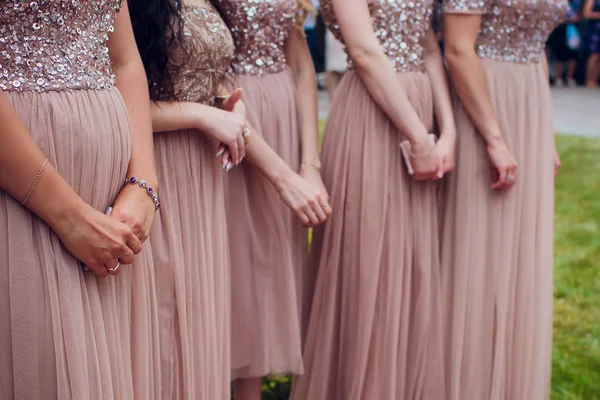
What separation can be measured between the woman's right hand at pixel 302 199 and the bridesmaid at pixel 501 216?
2.30ft

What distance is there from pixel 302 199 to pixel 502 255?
98 centimetres

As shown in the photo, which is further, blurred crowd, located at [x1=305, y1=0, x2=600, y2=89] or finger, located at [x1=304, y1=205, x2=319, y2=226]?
blurred crowd, located at [x1=305, y1=0, x2=600, y2=89]

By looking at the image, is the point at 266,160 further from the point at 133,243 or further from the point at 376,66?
the point at 133,243

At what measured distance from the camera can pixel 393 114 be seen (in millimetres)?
3162

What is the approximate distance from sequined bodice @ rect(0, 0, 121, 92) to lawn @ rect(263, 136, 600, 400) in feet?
7.92

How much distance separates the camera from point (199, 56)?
8.70ft

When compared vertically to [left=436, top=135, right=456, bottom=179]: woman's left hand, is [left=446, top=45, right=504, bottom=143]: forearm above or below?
above

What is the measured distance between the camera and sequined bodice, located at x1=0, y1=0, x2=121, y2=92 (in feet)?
6.05

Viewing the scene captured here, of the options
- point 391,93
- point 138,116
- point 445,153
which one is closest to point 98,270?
point 138,116

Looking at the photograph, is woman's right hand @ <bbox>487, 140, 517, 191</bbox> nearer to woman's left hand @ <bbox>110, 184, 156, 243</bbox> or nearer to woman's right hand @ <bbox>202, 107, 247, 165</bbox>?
woman's right hand @ <bbox>202, 107, 247, 165</bbox>

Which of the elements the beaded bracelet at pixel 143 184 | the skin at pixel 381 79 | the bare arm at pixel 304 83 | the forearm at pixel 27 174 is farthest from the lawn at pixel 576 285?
the forearm at pixel 27 174

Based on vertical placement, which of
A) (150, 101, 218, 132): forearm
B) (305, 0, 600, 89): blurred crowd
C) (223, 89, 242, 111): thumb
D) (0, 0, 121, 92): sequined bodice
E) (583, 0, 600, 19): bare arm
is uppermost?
(583, 0, 600, 19): bare arm

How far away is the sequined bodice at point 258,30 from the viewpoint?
3041 mm

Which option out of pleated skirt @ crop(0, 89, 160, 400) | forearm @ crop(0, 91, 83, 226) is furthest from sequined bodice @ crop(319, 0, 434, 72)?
forearm @ crop(0, 91, 83, 226)
